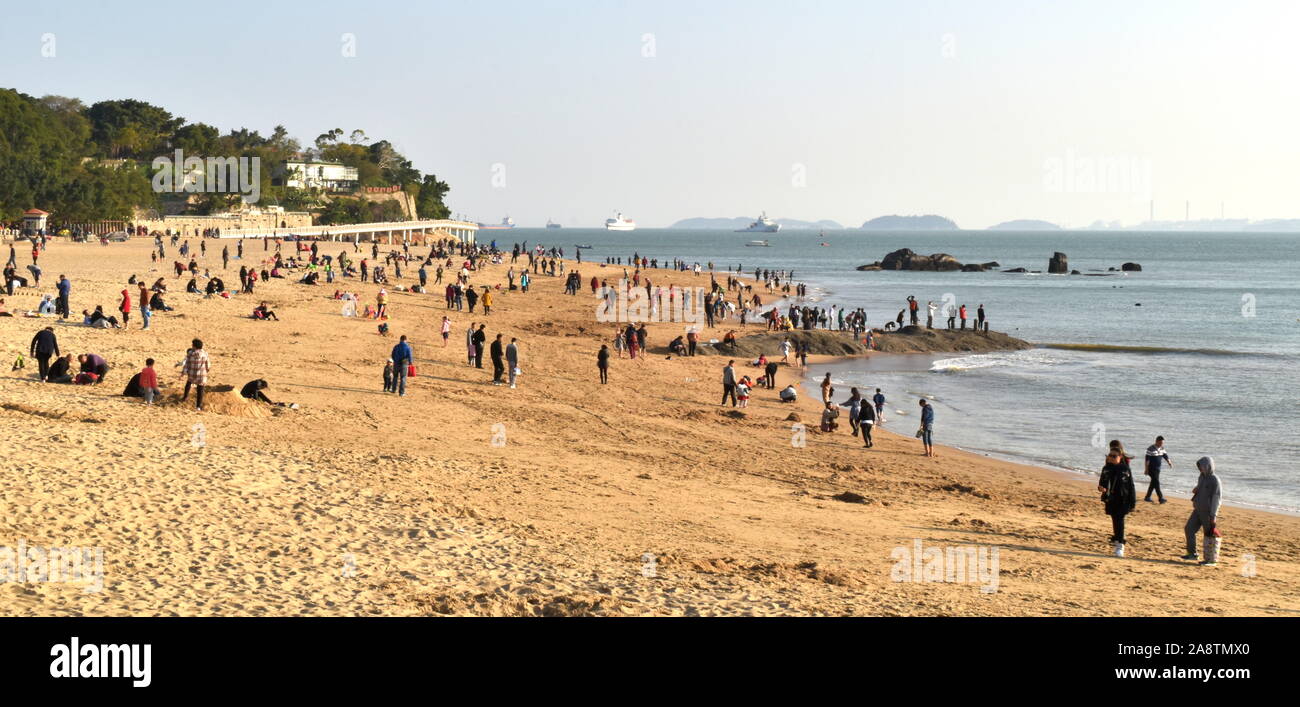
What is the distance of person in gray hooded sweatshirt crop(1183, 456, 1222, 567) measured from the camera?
41.0ft

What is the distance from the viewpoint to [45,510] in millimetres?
11164

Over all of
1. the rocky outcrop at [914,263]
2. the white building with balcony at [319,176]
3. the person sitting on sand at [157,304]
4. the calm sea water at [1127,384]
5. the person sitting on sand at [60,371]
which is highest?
the white building with balcony at [319,176]

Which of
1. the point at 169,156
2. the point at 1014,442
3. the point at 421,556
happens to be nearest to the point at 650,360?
the point at 1014,442

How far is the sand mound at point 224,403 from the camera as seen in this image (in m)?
17.2

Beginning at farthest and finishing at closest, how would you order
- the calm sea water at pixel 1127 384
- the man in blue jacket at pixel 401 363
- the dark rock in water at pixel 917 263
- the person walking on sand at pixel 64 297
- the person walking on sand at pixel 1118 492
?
the dark rock in water at pixel 917 263 → the person walking on sand at pixel 64 297 → the calm sea water at pixel 1127 384 → the man in blue jacket at pixel 401 363 → the person walking on sand at pixel 1118 492

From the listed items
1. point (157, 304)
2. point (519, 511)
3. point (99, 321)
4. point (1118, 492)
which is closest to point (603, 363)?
point (99, 321)

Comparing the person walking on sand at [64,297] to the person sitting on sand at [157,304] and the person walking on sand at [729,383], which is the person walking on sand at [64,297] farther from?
the person walking on sand at [729,383]

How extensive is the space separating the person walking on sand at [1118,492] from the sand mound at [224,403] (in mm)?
12879

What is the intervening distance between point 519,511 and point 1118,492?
744cm

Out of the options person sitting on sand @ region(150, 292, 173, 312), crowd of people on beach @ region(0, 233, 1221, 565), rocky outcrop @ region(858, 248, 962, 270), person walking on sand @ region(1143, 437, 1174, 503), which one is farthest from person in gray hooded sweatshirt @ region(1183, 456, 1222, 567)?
rocky outcrop @ region(858, 248, 962, 270)

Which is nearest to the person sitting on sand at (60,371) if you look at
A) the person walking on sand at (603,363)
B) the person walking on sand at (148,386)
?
the person walking on sand at (148,386)

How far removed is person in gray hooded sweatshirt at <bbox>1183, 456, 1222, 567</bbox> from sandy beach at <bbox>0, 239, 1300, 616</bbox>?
27 centimetres
